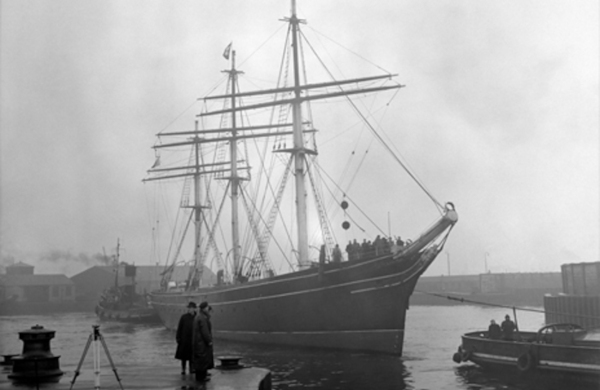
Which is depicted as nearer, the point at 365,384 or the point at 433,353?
the point at 365,384

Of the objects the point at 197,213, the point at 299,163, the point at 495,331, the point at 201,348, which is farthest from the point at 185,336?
the point at 197,213

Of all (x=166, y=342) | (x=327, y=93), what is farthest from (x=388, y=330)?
(x=166, y=342)

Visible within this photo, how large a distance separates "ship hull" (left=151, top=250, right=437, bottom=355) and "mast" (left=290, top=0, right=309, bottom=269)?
2357 millimetres

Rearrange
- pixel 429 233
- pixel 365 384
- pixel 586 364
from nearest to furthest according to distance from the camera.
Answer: pixel 586 364 → pixel 365 384 → pixel 429 233

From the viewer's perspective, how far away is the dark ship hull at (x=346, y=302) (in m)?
24.5

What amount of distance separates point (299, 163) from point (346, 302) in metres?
7.90

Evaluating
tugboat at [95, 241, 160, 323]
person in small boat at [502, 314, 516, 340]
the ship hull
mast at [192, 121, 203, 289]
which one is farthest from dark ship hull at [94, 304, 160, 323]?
person in small boat at [502, 314, 516, 340]

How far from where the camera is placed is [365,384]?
1792 cm

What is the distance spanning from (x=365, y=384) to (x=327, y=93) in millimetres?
16364

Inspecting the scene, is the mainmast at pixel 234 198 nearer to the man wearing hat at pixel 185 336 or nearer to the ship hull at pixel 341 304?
the ship hull at pixel 341 304

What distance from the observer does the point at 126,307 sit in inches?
2415

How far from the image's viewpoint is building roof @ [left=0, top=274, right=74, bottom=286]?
7362 centimetres

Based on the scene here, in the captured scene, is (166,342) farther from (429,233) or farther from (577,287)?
(577,287)

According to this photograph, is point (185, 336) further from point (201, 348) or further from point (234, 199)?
point (234, 199)
